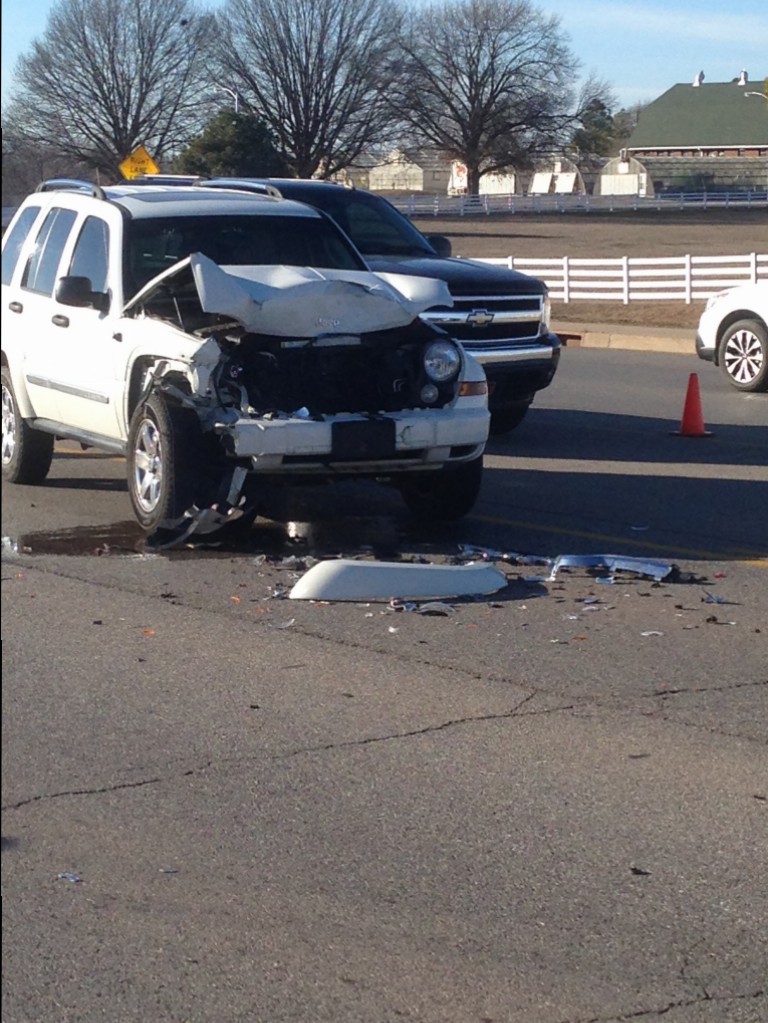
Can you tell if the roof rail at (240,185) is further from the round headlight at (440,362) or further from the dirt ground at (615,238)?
the dirt ground at (615,238)

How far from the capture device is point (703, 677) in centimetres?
679

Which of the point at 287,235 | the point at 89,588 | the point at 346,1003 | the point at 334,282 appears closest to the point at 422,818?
the point at 346,1003

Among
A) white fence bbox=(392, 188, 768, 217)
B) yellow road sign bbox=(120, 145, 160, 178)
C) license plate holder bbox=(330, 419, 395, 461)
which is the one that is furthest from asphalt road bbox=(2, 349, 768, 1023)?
white fence bbox=(392, 188, 768, 217)

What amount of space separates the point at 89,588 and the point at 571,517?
3.48m

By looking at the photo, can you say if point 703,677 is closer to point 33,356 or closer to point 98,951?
point 98,951

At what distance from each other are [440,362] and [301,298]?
1018 millimetres

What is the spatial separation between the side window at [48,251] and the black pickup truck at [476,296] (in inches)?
92.4

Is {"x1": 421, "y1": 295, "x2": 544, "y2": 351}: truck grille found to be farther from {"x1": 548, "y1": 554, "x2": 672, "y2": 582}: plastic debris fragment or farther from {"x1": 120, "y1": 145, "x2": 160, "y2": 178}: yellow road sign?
{"x1": 120, "y1": 145, "x2": 160, "y2": 178}: yellow road sign

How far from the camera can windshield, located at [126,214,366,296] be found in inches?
408

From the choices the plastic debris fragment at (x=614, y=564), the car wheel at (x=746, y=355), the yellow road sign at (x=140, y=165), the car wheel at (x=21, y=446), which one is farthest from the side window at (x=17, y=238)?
the yellow road sign at (x=140, y=165)

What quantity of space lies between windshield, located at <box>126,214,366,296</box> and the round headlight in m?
1.74

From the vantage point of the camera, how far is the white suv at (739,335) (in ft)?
56.3

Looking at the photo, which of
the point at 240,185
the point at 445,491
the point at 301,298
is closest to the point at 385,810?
the point at 301,298

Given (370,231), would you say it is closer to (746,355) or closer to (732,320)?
(732,320)
